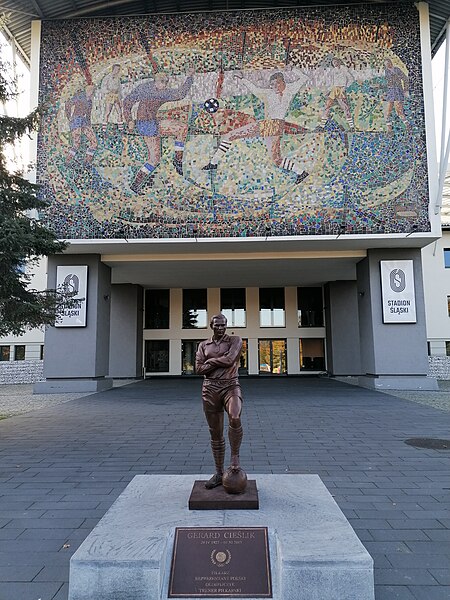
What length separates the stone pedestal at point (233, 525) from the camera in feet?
9.14

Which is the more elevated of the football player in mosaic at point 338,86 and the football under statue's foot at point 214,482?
the football player in mosaic at point 338,86

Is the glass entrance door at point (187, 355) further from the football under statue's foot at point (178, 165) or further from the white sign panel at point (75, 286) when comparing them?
the football under statue's foot at point (178, 165)

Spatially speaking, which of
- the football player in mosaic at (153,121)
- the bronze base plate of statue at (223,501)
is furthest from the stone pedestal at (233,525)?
the football player in mosaic at (153,121)

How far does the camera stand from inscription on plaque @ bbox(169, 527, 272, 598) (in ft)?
9.21

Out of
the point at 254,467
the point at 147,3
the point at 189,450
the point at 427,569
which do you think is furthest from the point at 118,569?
the point at 147,3

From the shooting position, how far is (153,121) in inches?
706

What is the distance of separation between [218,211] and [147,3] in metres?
9.42

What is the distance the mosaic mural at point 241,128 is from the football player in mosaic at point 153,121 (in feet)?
0.13

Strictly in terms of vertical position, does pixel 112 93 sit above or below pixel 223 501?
above

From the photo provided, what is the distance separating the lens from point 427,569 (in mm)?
3463

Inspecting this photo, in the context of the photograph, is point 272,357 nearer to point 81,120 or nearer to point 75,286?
point 75,286

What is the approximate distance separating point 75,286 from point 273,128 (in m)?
9.91

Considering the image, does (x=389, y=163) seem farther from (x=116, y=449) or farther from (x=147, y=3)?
(x=116, y=449)

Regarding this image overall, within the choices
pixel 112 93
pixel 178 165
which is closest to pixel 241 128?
pixel 178 165
